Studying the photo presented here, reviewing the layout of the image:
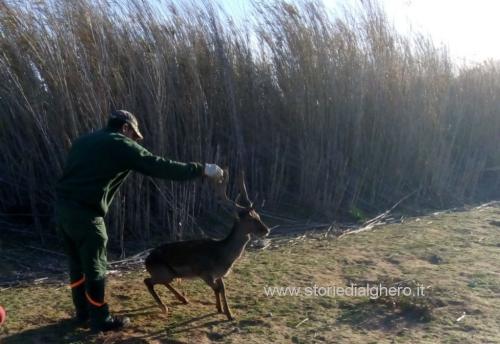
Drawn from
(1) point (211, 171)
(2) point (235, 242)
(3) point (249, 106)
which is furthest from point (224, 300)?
(3) point (249, 106)

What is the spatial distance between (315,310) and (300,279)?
0.76 metres

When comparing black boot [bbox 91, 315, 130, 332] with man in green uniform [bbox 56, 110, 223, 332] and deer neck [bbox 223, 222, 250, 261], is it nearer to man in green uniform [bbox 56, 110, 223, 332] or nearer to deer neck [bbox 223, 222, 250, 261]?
man in green uniform [bbox 56, 110, 223, 332]

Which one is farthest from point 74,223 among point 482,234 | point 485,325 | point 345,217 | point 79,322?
point 482,234

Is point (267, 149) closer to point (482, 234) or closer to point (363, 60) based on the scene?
point (363, 60)

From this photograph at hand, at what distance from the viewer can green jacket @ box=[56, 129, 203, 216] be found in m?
4.10

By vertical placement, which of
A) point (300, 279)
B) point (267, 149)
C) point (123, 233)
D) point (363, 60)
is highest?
point (363, 60)

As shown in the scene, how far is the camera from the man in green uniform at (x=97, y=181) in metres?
4.11

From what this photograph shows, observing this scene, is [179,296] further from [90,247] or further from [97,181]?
[97,181]

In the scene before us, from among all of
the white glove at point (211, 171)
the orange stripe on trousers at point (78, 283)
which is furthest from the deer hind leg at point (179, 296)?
the white glove at point (211, 171)

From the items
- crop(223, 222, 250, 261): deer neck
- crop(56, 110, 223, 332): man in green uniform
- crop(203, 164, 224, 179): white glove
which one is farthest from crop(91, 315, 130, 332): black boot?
crop(203, 164, 224, 179): white glove

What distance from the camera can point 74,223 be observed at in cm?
419

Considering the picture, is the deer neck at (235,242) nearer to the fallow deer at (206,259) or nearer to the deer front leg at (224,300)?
the fallow deer at (206,259)

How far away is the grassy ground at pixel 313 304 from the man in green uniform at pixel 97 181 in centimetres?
39

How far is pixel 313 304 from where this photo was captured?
16.5 feet
